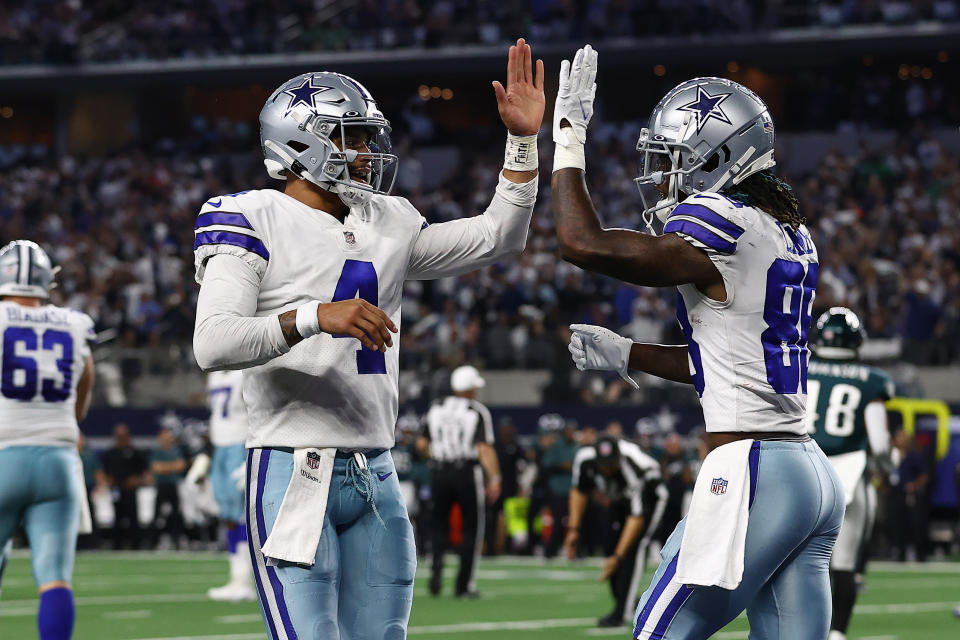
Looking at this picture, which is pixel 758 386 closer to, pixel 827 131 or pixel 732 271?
pixel 732 271

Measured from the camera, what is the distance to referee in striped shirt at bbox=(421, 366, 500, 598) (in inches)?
496

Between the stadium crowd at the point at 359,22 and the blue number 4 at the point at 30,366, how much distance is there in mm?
20382

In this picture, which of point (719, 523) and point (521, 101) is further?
point (521, 101)

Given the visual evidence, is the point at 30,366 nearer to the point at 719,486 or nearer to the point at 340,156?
the point at 340,156

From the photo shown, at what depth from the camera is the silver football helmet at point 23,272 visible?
734cm

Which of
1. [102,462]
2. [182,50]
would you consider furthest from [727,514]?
[182,50]

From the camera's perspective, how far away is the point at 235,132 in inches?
1195

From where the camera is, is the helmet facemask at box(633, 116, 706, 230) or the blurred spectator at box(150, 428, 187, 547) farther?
the blurred spectator at box(150, 428, 187, 547)

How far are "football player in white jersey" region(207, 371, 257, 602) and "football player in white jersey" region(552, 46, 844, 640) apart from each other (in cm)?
802

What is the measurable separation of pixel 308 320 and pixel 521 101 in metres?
1.10

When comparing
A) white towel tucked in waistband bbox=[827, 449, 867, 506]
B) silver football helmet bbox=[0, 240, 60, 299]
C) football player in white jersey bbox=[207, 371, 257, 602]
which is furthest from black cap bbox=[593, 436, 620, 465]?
silver football helmet bbox=[0, 240, 60, 299]

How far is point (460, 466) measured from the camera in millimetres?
12680

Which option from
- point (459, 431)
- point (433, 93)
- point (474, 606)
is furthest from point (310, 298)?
point (433, 93)

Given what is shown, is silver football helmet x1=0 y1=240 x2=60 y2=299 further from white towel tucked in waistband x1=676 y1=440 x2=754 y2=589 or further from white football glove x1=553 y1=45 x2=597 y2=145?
white towel tucked in waistband x1=676 y1=440 x2=754 y2=589
